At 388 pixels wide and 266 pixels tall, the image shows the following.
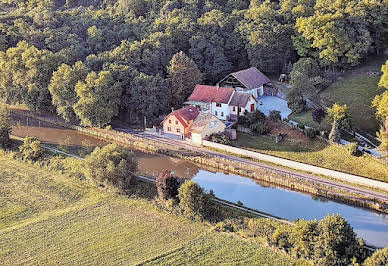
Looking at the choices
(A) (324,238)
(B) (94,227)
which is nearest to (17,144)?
(B) (94,227)

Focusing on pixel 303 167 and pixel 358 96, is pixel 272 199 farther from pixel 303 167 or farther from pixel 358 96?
pixel 358 96

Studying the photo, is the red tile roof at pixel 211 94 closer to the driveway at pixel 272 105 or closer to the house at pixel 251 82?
the house at pixel 251 82

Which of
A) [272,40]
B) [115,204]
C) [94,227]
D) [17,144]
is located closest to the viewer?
[94,227]

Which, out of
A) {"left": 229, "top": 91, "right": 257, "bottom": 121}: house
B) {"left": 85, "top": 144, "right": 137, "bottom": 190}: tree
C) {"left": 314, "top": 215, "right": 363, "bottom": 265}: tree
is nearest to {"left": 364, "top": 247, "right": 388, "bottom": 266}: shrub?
{"left": 314, "top": 215, "right": 363, "bottom": 265}: tree

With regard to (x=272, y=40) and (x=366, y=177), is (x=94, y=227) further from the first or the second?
(x=272, y=40)

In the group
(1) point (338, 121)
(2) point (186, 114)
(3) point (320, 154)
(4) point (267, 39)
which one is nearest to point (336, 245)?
(3) point (320, 154)

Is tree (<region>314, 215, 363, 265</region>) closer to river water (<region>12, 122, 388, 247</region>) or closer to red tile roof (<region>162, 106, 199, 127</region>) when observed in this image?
river water (<region>12, 122, 388, 247</region>)

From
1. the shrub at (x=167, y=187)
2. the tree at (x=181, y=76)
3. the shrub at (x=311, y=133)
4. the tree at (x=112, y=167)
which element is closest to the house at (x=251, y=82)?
the tree at (x=181, y=76)
